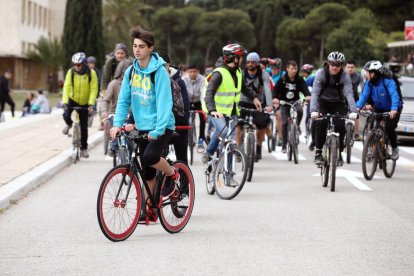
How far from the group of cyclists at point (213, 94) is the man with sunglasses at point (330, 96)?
0.04 ft

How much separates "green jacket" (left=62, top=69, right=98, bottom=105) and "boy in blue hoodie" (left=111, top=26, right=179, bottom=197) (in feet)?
25.8

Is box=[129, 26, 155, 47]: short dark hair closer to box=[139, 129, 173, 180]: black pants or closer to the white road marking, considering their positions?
box=[139, 129, 173, 180]: black pants

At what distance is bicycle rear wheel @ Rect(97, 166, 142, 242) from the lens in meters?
8.29

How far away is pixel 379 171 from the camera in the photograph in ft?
53.0

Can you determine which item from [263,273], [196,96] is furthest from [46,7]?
→ [263,273]

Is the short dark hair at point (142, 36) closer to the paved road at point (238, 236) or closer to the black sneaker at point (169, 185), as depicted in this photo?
the black sneaker at point (169, 185)

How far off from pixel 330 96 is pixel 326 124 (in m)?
0.39

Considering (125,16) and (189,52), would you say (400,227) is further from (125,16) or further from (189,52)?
(189,52)

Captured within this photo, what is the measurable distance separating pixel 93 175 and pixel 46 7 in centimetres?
7139

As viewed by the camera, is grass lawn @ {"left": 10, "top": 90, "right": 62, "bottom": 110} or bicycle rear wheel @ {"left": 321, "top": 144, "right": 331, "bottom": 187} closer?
bicycle rear wheel @ {"left": 321, "top": 144, "right": 331, "bottom": 187}

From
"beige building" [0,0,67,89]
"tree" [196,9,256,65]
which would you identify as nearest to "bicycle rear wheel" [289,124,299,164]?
"beige building" [0,0,67,89]

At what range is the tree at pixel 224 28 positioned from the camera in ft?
530

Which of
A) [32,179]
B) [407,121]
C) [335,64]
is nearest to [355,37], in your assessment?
[407,121]

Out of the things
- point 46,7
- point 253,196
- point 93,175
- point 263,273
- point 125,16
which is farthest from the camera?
point 125,16
